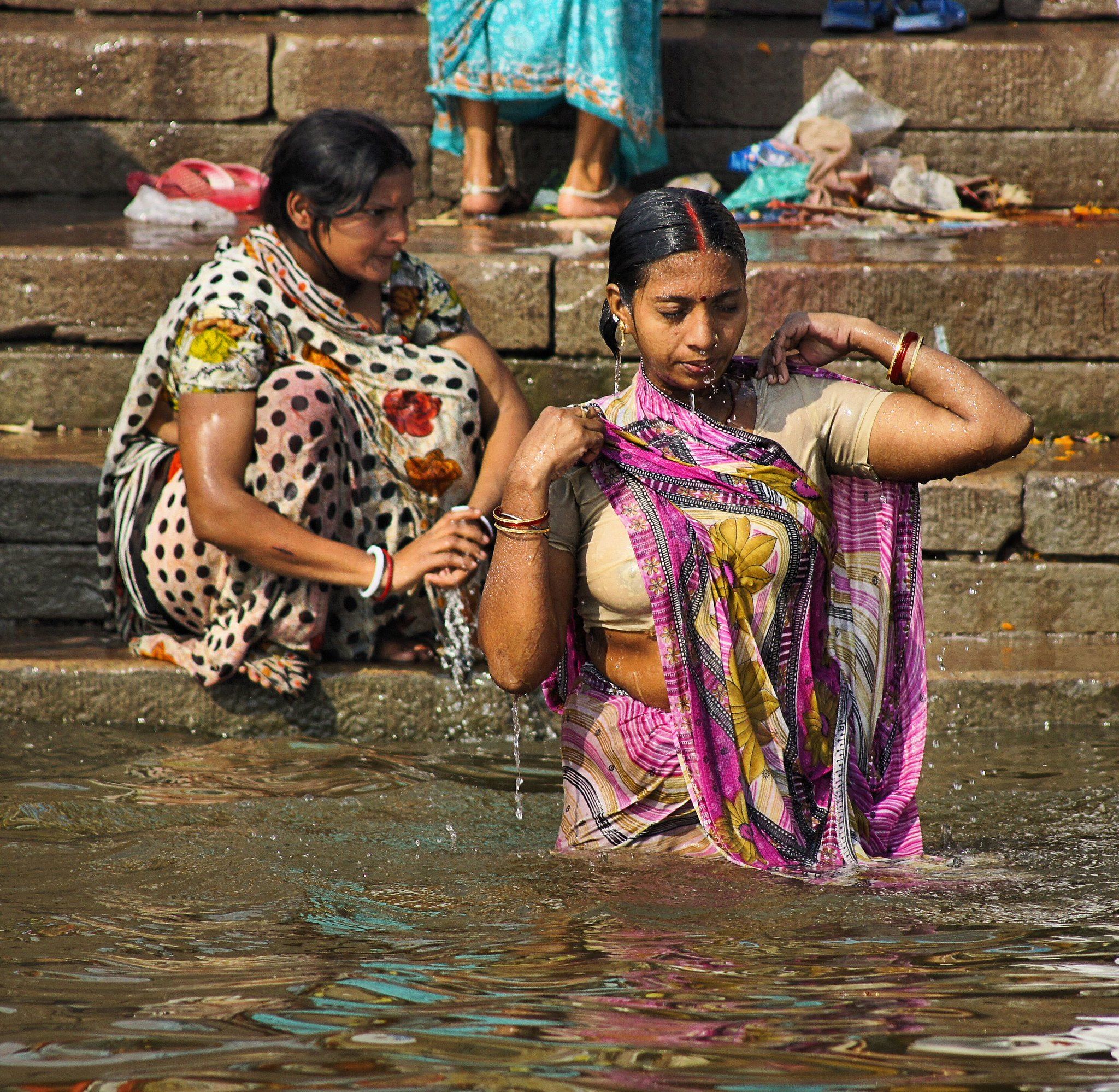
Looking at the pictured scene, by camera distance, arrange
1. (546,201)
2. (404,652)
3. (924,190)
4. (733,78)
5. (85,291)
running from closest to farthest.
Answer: (404,652) → (85,291) → (924,190) → (546,201) → (733,78)

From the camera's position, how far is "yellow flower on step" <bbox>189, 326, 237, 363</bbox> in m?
4.19

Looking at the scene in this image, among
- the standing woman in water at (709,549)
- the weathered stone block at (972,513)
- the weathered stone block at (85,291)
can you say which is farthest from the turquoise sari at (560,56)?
the standing woman in water at (709,549)

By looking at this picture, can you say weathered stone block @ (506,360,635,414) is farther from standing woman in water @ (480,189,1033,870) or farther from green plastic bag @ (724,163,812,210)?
standing woman in water @ (480,189,1033,870)

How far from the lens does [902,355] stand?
3074mm

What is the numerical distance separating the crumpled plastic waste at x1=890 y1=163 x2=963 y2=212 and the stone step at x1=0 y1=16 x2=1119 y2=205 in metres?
0.30

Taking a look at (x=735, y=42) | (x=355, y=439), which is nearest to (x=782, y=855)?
(x=355, y=439)

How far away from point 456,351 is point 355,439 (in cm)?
44

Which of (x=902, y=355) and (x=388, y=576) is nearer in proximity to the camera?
(x=902, y=355)

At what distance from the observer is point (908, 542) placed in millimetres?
3250

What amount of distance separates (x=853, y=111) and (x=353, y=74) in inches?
89.9

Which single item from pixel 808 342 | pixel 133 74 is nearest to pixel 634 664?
pixel 808 342

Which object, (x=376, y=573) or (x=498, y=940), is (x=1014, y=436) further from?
(x=376, y=573)

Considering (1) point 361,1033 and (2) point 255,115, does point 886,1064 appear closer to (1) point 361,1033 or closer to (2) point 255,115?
(1) point 361,1033

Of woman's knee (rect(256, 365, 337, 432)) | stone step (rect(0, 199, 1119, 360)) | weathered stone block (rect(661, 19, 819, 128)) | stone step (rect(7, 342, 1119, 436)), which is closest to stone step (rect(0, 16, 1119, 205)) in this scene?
weathered stone block (rect(661, 19, 819, 128))
